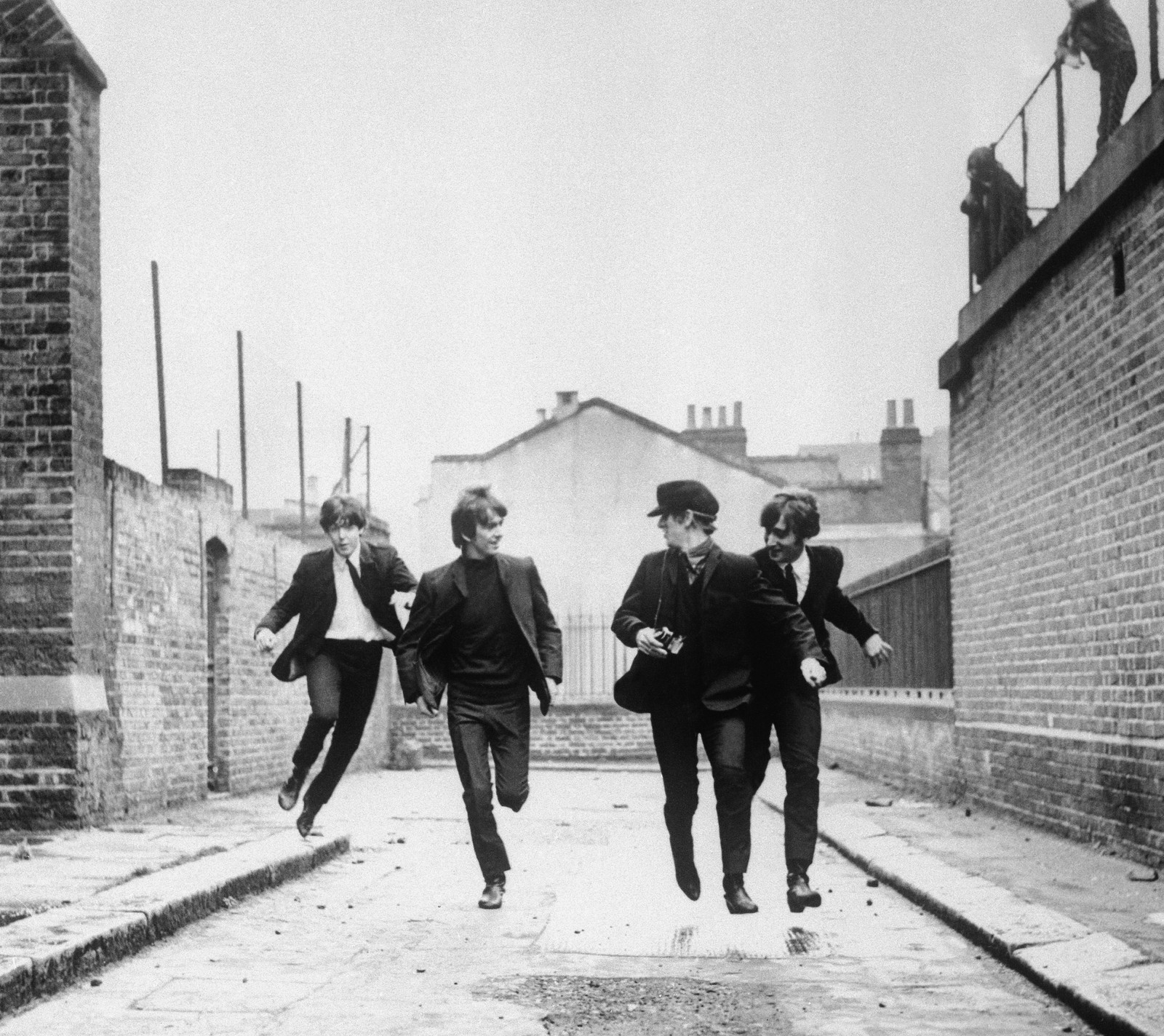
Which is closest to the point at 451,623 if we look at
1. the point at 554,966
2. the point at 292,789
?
the point at 554,966

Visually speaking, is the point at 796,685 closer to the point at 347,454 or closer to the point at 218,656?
the point at 218,656

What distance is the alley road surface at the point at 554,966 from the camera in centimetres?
532

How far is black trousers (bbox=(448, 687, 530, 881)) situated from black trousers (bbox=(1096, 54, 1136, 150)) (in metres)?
5.21

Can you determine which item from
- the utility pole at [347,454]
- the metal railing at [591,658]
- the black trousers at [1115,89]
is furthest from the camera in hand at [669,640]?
the metal railing at [591,658]

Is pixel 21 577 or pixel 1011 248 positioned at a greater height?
pixel 1011 248

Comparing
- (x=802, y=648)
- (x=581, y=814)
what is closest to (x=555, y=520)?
(x=581, y=814)

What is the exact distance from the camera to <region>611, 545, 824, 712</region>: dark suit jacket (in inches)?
279

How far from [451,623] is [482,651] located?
0.21 meters

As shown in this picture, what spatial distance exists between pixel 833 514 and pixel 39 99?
3690 cm

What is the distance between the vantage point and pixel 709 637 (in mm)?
7129

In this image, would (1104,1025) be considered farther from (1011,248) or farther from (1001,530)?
(1011,248)

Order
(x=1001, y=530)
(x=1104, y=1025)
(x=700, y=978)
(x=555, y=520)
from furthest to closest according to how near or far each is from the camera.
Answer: (x=555, y=520) → (x=1001, y=530) → (x=700, y=978) → (x=1104, y=1025)

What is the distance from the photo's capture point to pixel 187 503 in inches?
528

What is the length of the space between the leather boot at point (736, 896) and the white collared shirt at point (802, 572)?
4.22ft
